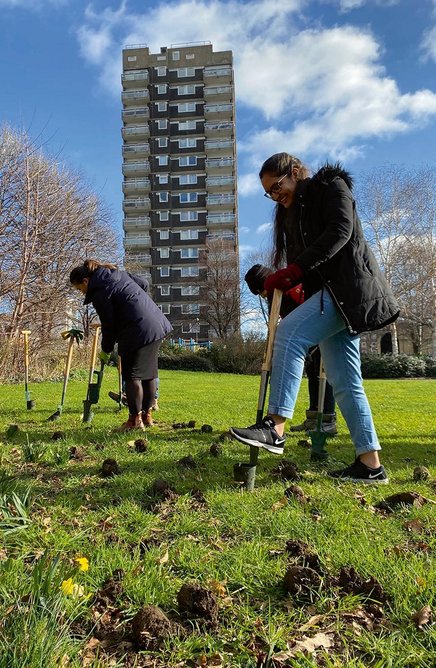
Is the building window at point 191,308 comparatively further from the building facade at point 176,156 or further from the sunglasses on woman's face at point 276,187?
the sunglasses on woman's face at point 276,187

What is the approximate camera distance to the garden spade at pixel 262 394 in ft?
8.77

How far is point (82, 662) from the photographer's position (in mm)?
1210

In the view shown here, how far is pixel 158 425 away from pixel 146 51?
6791 cm

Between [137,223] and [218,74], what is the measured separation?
20825 mm

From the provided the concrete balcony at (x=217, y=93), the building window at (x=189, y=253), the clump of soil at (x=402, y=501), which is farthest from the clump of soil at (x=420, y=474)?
the concrete balcony at (x=217, y=93)

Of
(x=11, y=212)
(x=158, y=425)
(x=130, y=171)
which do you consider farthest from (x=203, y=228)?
(x=158, y=425)

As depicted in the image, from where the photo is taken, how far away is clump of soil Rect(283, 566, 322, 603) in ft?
5.09

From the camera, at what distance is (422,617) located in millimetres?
1409

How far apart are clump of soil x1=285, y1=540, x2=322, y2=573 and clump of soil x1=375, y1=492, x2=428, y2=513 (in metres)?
0.68

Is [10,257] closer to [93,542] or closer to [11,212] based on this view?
[11,212]

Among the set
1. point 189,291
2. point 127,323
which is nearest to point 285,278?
point 127,323

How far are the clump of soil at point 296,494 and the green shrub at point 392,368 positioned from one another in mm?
23564

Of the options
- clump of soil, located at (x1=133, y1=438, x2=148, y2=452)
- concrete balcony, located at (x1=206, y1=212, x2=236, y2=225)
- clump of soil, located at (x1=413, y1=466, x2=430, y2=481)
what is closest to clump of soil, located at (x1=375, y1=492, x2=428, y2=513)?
clump of soil, located at (x1=413, y1=466, x2=430, y2=481)

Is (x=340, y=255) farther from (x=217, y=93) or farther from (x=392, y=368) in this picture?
(x=217, y=93)
